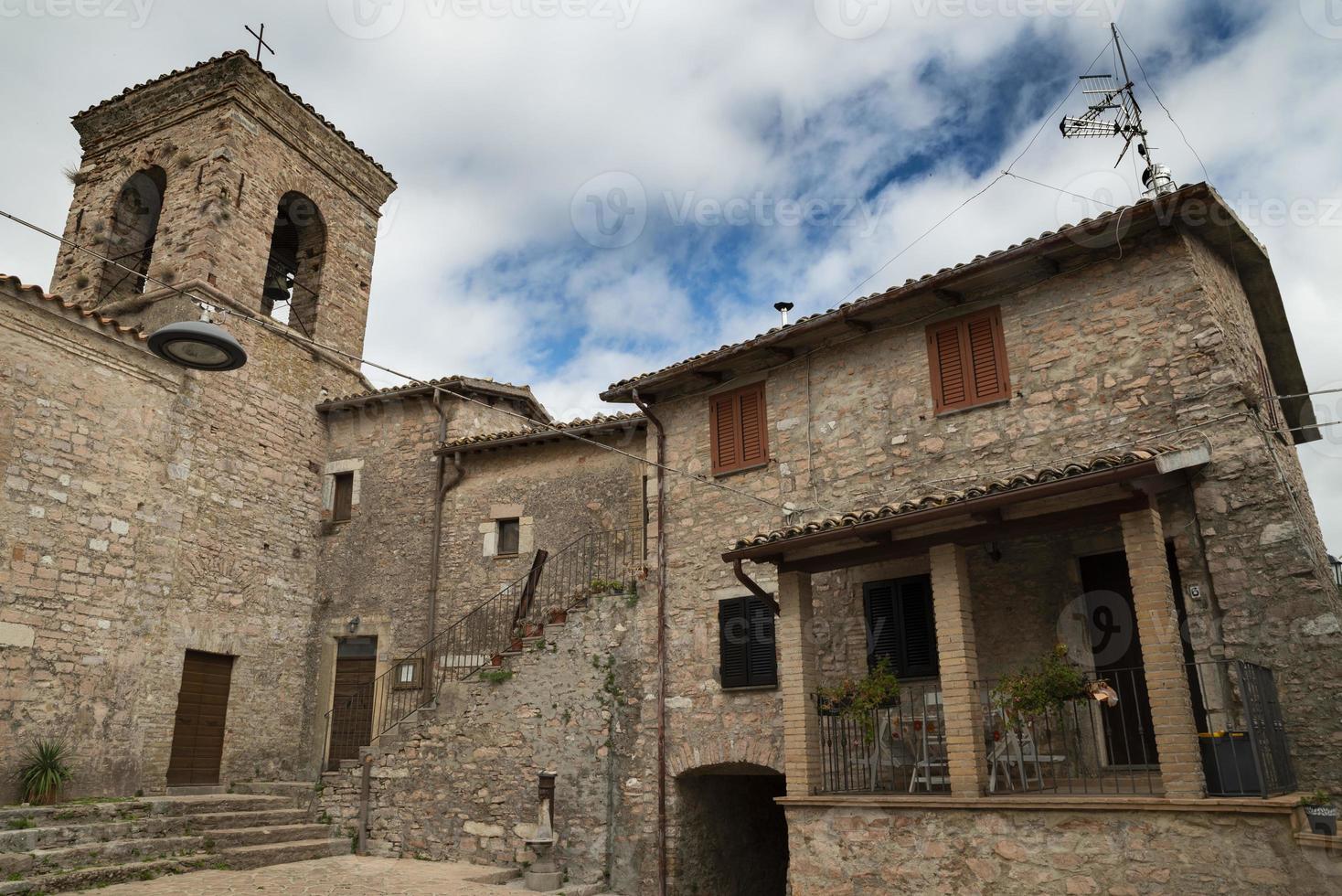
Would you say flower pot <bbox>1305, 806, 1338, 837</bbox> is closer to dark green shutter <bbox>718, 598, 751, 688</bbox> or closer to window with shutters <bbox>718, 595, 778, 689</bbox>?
window with shutters <bbox>718, 595, 778, 689</bbox>

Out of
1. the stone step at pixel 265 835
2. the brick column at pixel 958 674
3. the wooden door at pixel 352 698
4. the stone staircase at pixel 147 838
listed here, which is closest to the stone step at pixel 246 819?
the stone staircase at pixel 147 838

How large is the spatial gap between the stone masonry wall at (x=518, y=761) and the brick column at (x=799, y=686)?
301cm

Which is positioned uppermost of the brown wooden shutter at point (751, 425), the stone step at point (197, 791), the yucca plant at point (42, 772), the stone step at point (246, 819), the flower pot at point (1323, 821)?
the brown wooden shutter at point (751, 425)

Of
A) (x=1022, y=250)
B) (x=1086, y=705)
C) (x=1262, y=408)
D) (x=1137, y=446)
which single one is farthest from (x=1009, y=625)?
(x=1022, y=250)

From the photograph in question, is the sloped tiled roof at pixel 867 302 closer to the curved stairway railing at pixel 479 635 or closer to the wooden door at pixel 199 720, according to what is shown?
the curved stairway railing at pixel 479 635

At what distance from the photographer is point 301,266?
688 inches

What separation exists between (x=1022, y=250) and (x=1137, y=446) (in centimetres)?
221

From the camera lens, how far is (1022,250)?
901cm

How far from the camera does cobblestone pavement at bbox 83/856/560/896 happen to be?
30.7 ft

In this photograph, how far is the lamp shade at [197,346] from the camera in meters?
6.91

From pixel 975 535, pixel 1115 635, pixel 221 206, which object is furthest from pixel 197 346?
pixel 221 206

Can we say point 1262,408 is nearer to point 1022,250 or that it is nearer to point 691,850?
point 1022,250

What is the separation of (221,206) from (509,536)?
744 cm

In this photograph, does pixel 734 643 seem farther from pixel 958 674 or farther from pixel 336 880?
pixel 336 880
